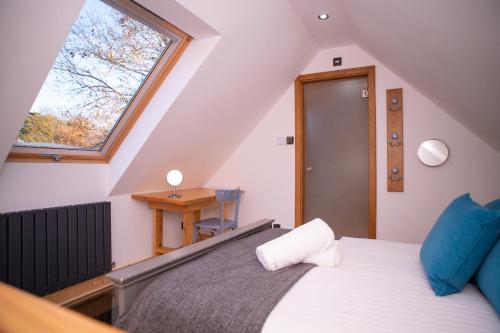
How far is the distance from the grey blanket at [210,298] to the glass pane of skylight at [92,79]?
162 cm

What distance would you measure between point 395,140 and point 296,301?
2.77m

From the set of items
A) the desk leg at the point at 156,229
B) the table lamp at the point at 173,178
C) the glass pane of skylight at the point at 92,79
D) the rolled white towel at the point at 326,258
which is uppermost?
the glass pane of skylight at the point at 92,79

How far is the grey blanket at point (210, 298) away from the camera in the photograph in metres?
0.98

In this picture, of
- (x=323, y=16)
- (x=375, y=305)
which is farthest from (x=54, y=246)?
(x=323, y=16)

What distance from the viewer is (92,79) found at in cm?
229

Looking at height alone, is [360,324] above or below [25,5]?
below

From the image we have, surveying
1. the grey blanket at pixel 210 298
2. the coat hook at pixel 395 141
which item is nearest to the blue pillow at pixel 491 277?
the grey blanket at pixel 210 298

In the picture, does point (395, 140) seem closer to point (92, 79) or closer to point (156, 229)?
point (156, 229)

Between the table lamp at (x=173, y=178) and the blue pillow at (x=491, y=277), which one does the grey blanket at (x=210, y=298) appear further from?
the table lamp at (x=173, y=178)

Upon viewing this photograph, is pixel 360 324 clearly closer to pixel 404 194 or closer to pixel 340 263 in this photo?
pixel 340 263

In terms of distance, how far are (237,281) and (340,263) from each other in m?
0.57

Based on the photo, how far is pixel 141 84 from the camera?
101 inches

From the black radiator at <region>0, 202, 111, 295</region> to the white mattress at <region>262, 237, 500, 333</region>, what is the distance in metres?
1.94

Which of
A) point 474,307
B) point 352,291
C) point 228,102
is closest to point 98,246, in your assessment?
point 228,102
